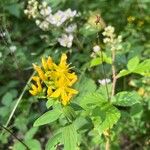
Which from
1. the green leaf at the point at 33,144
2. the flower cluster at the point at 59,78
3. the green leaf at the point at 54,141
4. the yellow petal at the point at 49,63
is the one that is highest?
the yellow petal at the point at 49,63

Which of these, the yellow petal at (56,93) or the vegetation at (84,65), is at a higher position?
the yellow petal at (56,93)

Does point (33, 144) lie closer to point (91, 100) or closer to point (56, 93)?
point (91, 100)

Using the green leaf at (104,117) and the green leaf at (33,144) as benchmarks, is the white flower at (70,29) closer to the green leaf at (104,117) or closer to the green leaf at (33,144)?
the green leaf at (33,144)

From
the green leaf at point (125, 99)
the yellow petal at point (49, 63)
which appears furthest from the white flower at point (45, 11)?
the yellow petal at point (49, 63)

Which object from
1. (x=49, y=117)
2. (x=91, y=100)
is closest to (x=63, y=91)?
(x=49, y=117)

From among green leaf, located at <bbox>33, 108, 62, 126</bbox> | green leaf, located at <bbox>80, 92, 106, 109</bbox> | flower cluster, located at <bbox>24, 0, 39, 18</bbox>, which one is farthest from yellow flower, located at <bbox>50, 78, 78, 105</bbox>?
flower cluster, located at <bbox>24, 0, 39, 18</bbox>

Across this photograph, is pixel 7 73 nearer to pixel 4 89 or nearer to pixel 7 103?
pixel 4 89

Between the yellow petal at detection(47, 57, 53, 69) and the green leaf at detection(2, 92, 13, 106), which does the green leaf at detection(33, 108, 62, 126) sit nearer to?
the yellow petal at detection(47, 57, 53, 69)
